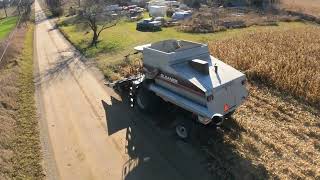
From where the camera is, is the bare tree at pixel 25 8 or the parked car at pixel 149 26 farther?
the bare tree at pixel 25 8

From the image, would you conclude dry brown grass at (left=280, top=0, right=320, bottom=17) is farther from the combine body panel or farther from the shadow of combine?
the shadow of combine

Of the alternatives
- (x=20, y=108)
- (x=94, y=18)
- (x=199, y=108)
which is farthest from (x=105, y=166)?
(x=94, y=18)

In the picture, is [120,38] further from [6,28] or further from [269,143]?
[6,28]

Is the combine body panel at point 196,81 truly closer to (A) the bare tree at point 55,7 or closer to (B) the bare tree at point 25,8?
(B) the bare tree at point 25,8

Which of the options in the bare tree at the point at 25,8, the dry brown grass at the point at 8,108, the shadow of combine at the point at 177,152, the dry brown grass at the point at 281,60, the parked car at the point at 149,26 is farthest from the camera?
the bare tree at the point at 25,8

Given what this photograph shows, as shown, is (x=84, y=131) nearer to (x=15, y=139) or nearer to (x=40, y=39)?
(x=15, y=139)

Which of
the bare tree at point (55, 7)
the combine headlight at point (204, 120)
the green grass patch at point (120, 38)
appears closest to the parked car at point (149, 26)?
the green grass patch at point (120, 38)

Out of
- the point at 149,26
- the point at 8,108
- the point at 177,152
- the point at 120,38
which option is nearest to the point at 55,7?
the point at 149,26
